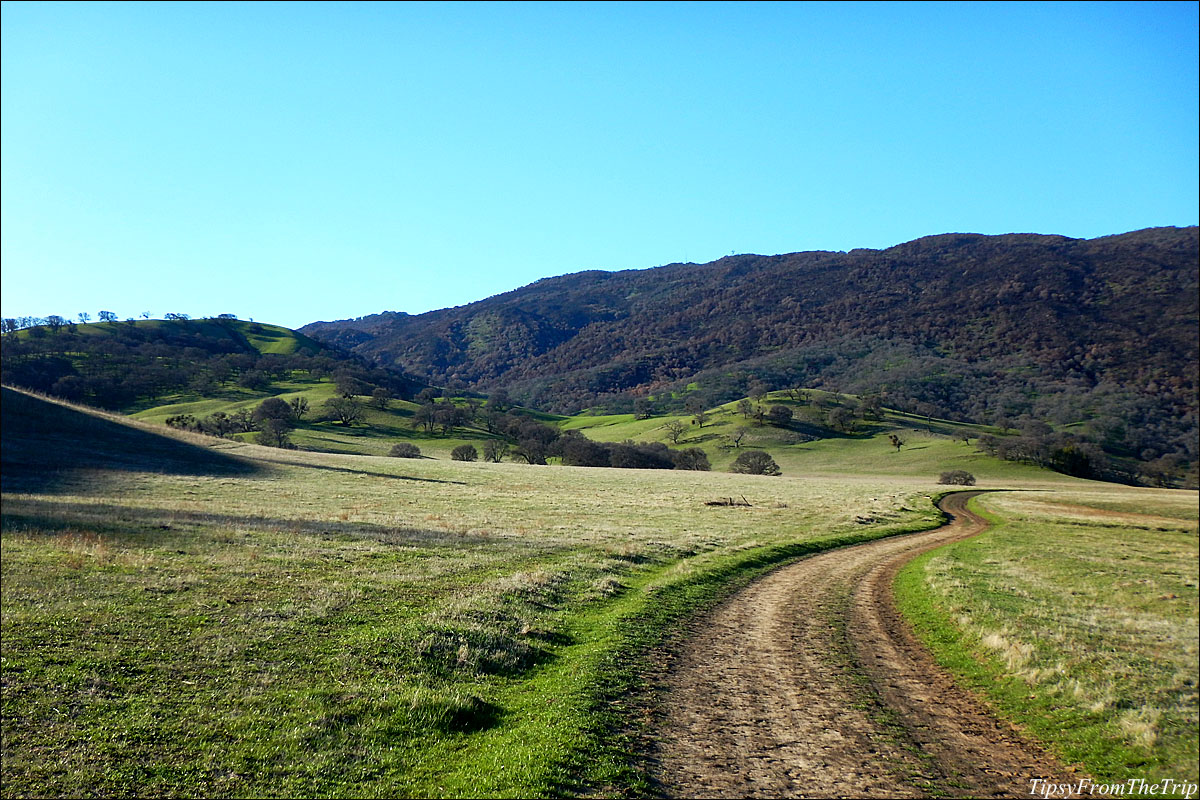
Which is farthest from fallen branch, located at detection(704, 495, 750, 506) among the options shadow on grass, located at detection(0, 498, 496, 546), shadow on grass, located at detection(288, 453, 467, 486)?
shadow on grass, located at detection(288, 453, 467, 486)

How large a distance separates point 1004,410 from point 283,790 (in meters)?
10.1

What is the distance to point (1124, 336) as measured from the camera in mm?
5539

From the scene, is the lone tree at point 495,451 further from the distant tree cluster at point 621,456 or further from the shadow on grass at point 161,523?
the shadow on grass at point 161,523

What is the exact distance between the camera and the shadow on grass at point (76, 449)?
42.6m

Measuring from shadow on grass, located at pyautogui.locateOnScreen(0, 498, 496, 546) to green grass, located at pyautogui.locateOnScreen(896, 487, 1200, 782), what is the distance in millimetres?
23154

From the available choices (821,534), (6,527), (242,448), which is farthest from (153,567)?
(242,448)

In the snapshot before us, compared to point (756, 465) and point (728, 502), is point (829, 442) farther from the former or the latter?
point (728, 502)

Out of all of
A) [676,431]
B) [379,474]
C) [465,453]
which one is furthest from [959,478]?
[676,431]

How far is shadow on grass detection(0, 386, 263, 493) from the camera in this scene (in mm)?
42594

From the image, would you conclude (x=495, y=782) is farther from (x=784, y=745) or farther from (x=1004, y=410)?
(x=1004, y=410)

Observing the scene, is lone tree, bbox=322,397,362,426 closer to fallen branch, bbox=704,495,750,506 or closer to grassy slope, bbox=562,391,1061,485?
grassy slope, bbox=562,391,1061,485

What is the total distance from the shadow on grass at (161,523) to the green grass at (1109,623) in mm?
23154

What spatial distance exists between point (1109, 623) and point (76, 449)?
206 ft

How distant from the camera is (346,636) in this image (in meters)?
13.7
